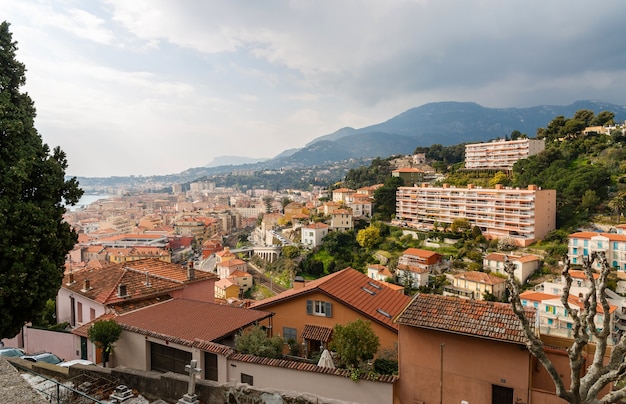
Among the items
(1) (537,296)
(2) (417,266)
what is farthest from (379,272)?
(1) (537,296)

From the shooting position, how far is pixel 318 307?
13.2 metres

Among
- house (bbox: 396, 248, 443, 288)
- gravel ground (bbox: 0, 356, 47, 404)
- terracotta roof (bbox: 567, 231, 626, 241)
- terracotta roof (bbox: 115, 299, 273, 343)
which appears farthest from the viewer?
house (bbox: 396, 248, 443, 288)

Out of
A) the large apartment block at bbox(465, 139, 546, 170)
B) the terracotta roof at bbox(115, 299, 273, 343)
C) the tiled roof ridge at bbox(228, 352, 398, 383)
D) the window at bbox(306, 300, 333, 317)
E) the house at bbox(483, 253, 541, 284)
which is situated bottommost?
the house at bbox(483, 253, 541, 284)

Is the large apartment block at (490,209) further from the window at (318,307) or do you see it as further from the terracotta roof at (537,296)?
the window at (318,307)

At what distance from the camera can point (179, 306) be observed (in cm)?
1294

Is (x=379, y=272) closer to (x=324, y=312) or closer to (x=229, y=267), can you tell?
(x=229, y=267)

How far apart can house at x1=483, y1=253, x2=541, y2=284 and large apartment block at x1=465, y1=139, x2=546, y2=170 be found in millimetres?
33906

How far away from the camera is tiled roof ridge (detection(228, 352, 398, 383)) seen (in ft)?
25.7

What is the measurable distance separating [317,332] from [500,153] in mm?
83460

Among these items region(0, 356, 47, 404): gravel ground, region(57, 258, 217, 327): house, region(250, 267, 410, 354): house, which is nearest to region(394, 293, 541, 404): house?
region(250, 267, 410, 354): house

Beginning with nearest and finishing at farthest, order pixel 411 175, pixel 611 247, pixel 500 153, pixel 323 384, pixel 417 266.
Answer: pixel 323 384
pixel 611 247
pixel 417 266
pixel 500 153
pixel 411 175

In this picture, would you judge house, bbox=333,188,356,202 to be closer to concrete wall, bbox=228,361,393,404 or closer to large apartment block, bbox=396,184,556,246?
large apartment block, bbox=396,184,556,246

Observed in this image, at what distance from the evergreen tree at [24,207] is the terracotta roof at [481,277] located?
1791 inches

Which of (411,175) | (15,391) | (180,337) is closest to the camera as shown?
(15,391)
